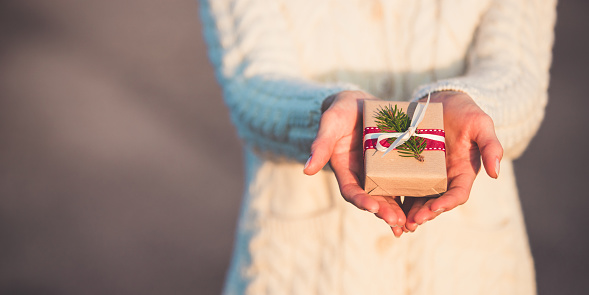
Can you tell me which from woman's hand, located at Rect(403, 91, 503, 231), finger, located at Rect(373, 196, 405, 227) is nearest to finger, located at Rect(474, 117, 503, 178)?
woman's hand, located at Rect(403, 91, 503, 231)

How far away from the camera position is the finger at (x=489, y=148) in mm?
584

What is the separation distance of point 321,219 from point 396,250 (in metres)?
0.11

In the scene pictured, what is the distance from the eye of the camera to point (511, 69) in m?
0.83

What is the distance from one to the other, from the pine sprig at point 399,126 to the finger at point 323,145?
59mm

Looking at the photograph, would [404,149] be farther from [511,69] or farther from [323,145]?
[511,69]

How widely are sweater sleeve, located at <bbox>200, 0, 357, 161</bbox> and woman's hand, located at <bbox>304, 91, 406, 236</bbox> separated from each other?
0.18ft

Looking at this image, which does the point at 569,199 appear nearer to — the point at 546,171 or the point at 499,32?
the point at 546,171

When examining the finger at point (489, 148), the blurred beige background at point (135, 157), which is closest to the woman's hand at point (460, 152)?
the finger at point (489, 148)

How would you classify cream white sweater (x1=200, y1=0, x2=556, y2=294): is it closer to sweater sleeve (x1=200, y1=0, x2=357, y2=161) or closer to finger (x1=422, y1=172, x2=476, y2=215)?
sweater sleeve (x1=200, y1=0, x2=357, y2=161)

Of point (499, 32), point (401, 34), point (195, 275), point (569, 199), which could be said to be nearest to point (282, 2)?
point (401, 34)

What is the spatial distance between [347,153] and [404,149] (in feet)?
0.22

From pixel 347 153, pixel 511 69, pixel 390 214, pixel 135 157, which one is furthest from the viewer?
pixel 135 157

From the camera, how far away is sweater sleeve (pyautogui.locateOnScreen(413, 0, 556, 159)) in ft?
2.49

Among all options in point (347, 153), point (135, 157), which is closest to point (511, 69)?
point (347, 153)
